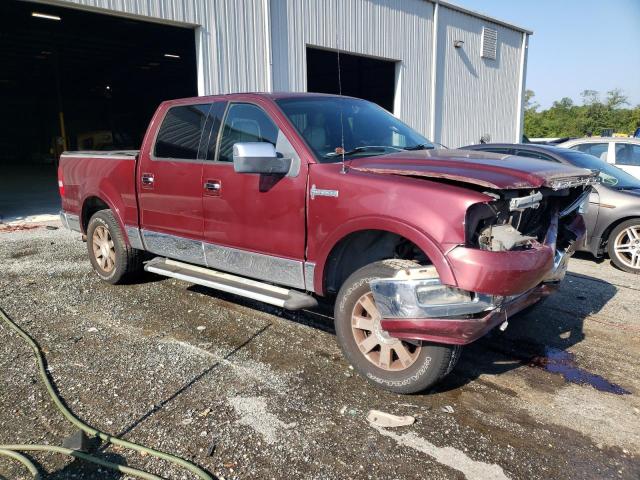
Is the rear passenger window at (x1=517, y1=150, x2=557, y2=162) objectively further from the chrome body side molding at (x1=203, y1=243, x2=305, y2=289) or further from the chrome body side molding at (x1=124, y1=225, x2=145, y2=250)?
the chrome body side molding at (x1=124, y1=225, x2=145, y2=250)

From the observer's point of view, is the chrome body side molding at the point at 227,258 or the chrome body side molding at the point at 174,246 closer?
the chrome body side molding at the point at 227,258

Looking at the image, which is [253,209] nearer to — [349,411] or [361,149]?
[361,149]

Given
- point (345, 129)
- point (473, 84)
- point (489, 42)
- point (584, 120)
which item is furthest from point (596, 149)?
point (584, 120)

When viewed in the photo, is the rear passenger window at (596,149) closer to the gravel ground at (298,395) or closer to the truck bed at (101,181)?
the gravel ground at (298,395)

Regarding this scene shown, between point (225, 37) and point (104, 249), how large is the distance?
6378 mm

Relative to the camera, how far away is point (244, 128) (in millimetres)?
4426

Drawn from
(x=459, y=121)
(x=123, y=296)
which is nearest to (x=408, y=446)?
(x=123, y=296)

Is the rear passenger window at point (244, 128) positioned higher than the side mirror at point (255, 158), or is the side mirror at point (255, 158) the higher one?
the rear passenger window at point (244, 128)

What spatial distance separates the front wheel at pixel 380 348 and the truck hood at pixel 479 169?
64 centimetres

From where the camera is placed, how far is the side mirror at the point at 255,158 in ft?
12.0

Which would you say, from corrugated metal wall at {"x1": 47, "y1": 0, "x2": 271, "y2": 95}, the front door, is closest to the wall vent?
corrugated metal wall at {"x1": 47, "y1": 0, "x2": 271, "y2": 95}

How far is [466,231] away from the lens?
119 inches

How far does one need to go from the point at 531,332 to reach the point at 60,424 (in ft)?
12.6

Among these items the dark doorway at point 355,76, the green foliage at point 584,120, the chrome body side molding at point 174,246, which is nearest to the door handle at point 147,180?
the chrome body side molding at point 174,246
